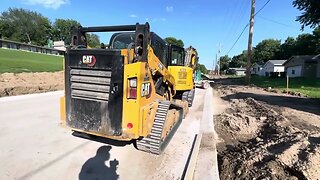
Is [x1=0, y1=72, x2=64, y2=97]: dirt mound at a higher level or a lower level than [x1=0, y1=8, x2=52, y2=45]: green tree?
lower

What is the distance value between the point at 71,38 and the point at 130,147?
2.68m

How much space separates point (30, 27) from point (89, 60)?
10265cm

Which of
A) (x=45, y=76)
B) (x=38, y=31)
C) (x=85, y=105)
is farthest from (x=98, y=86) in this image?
(x=38, y=31)

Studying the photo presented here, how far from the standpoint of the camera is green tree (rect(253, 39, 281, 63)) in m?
86.8

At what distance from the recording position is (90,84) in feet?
15.1

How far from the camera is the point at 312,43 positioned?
59.7m

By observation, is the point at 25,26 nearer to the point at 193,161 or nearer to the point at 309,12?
the point at 309,12

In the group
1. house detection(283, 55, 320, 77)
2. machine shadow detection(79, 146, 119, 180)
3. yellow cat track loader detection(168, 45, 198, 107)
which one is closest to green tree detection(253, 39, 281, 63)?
Answer: house detection(283, 55, 320, 77)

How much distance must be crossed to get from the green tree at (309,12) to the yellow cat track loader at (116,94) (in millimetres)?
24225

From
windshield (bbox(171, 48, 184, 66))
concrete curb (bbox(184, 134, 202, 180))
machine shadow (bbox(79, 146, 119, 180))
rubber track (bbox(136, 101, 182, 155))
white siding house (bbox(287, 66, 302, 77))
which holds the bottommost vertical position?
machine shadow (bbox(79, 146, 119, 180))

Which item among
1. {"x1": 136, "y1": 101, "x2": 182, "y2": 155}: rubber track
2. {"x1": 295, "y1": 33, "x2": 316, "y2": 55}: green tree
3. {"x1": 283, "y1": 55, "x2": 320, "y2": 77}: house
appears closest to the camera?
{"x1": 136, "y1": 101, "x2": 182, "y2": 155}: rubber track

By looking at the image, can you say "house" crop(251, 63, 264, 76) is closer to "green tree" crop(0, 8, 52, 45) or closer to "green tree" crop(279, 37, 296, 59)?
"green tree" crop(279, 37, 296, 59)

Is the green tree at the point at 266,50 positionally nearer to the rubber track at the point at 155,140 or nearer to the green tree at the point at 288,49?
the green tree at the point at 288,49

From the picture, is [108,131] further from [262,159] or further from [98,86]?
[262,159]
